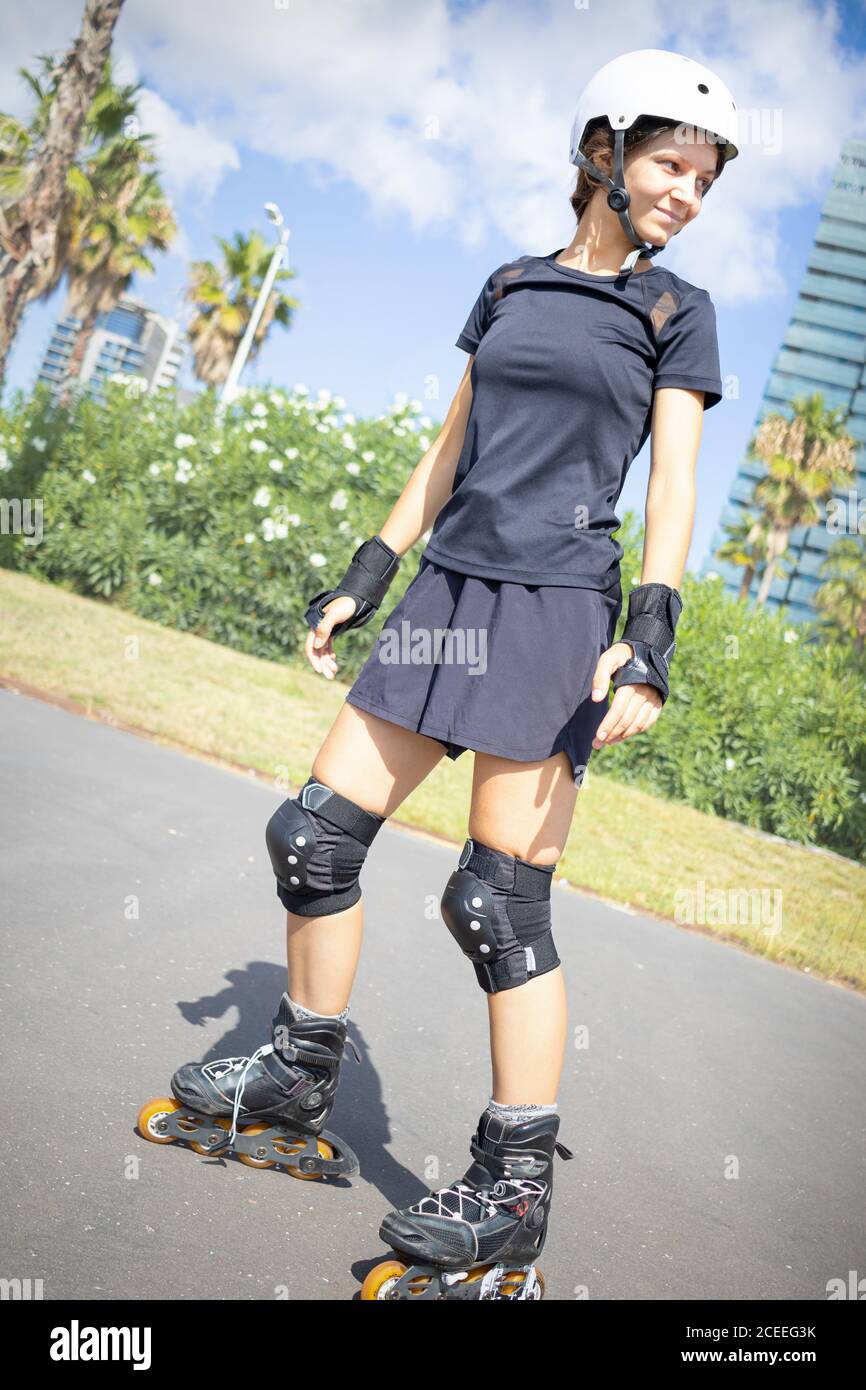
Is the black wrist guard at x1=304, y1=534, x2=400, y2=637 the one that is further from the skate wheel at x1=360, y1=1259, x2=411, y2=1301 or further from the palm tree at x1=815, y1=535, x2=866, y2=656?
the palm tree at x1=815, y1=535, x2=866, y2=656

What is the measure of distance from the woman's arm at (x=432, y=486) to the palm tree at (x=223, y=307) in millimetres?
28823

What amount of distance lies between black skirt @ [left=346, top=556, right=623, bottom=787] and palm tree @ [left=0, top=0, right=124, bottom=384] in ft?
38.3

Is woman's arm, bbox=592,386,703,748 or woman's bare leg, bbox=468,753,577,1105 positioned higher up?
woman's arm, bbox=592,386,703,748

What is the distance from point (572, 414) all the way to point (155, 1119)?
1.59m

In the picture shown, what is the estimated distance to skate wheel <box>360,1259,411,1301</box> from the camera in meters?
1.95

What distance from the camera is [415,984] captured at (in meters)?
3.95

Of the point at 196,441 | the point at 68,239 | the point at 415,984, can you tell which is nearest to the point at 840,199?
the point at 68,239

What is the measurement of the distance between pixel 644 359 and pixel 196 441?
11.2m

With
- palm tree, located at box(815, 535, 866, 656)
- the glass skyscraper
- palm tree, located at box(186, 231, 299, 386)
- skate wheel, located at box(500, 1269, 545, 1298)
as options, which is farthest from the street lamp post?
the glass skyscraper

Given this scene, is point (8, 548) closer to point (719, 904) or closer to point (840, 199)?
point (719, 904)

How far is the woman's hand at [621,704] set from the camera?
1978 mm

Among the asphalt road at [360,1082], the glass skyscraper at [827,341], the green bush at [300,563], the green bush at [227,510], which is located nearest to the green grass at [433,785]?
the green bush at [300,563]

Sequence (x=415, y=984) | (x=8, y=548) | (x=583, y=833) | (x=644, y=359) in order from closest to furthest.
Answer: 1. (x=644, y=359)
2. (x=415, y=984)
3. (x=583, y=833)
4. (x=8, y=548)

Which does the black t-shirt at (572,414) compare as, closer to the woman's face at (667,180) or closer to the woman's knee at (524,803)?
the woman's face at (667,180)
